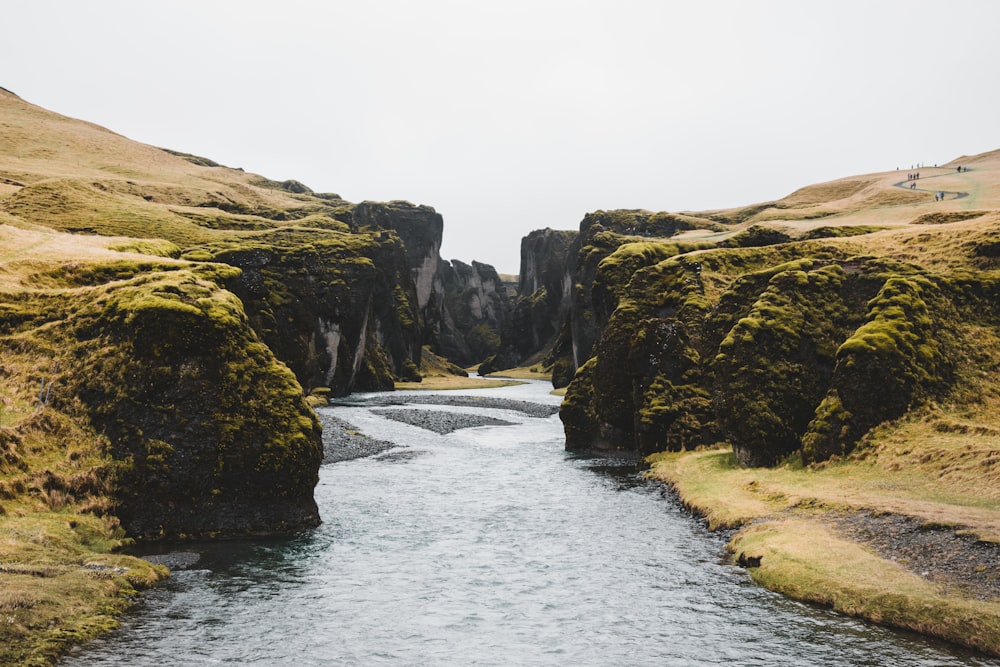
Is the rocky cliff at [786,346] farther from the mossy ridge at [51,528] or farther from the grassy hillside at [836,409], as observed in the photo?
the mossy ridge at [51,528]

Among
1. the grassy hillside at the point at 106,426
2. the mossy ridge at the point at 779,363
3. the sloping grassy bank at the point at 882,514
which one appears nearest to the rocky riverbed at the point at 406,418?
the grassy hillside at the point at 106,426

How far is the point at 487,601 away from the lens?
938 inches

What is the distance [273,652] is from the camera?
19094 mm

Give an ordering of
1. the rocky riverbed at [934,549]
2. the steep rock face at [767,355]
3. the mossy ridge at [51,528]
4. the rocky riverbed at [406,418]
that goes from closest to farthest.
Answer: the mossy ridge at [51,528] < the rocky riverbed at [934,549] < the steep rock face at [767,355] < the rocky riverbed at [406,418]

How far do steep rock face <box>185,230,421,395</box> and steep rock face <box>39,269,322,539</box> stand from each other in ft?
67.6

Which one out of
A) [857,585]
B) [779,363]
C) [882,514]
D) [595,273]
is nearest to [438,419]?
[779,363]

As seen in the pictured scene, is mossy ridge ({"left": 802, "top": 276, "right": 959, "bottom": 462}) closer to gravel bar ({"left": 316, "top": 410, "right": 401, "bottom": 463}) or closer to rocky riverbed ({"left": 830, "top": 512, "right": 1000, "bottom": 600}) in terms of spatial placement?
rocky riverbed ({"left": 830, "top": 512, "right": 1000, "bottom": 600})

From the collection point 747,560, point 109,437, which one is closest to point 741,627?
point 747,560

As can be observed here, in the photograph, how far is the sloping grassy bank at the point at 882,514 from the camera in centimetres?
2097

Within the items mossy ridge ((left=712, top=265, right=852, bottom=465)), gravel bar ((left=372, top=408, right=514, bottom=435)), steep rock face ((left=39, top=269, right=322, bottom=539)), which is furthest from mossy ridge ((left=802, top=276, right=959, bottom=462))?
gravel bar ((left=372, top=408, right=514, bottom=435))

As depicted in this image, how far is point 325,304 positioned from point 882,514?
92.4 meters

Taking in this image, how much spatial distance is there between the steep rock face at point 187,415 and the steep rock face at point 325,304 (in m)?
20.6

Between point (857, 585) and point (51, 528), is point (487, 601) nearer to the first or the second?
point (857, 585)

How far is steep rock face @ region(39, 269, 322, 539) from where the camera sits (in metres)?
29.8
